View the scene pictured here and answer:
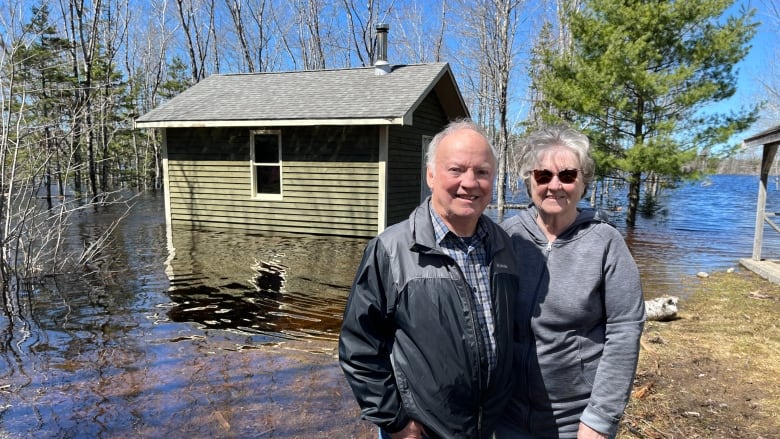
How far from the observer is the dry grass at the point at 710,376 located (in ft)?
9.71

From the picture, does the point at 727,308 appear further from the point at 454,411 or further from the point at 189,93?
the point at 189,93

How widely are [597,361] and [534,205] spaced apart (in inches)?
22.5

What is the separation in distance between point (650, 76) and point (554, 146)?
430 inches

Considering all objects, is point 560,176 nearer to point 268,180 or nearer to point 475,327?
point 475,327

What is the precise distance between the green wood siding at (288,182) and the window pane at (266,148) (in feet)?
0.76

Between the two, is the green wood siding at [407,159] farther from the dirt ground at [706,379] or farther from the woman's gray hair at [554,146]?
the woman's gray hair at [554,146]

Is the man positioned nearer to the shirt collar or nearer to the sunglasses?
the shirt collar

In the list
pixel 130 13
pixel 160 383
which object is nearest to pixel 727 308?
pixel 160 383

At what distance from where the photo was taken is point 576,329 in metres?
1.63

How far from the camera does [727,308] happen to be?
5.53 meters

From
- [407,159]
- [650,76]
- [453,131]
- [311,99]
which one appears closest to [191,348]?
[453,131]

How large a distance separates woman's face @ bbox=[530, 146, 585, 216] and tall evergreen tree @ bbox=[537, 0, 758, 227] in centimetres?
1074

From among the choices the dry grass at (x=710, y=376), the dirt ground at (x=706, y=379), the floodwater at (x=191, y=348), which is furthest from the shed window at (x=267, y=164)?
the dry grass at (x=710, y=376)

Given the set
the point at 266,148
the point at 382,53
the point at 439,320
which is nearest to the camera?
the point at 439,320
